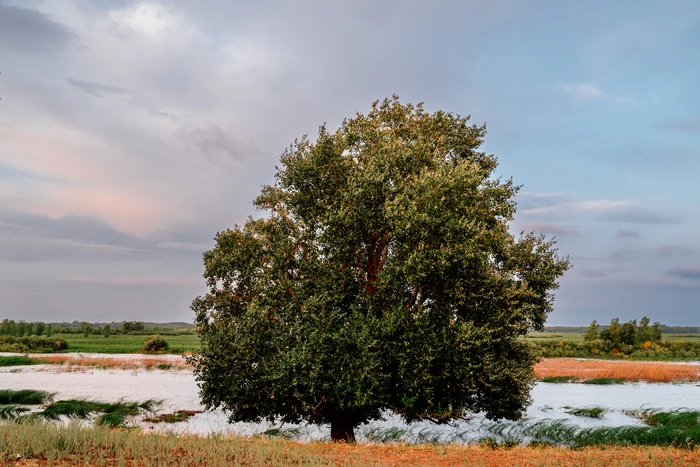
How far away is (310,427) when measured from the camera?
3572 cm

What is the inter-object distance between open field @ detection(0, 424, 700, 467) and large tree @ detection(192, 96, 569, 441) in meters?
4.33

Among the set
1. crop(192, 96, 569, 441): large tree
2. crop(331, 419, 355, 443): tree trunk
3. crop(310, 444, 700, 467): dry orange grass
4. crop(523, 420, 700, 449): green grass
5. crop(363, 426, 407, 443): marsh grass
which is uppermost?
crop(192, 96, 569, 441): large tree

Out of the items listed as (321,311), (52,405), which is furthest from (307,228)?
(52,405)

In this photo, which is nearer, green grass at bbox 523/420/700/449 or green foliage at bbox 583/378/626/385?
green grass at bbox 523/420/700/449

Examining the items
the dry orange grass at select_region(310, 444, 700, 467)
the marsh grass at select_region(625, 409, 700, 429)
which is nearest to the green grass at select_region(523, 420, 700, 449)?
the marsh grass at select_region(625, 409, 700, 429)

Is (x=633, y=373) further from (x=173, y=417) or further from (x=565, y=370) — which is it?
(x=173, y=417)

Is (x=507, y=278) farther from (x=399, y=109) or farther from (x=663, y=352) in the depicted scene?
(x=663, y=352)

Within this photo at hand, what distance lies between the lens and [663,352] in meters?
117

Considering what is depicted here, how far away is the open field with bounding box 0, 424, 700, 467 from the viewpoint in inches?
603

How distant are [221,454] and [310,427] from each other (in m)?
19.7

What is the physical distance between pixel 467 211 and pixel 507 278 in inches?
169

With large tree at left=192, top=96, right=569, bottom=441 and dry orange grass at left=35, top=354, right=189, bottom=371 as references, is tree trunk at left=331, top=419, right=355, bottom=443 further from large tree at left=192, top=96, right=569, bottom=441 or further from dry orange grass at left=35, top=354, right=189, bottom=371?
dry orange grass at left=35, top=354, right=189, bottom=371

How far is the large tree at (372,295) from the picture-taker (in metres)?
24.2

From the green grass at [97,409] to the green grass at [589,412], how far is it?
34.5 m
